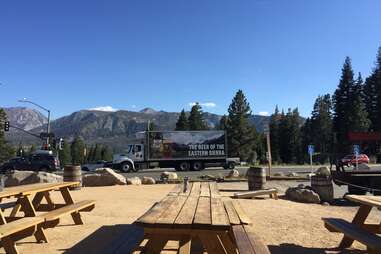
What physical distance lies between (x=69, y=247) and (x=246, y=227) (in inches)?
128

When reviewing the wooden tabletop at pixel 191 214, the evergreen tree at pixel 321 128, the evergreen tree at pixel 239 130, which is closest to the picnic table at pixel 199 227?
the wooden tabletop at pixel 191 214

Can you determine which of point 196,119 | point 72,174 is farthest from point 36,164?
point 196,119

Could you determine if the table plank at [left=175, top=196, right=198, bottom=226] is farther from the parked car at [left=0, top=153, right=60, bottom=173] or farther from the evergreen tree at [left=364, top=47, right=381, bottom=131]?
the evergreen tree at [left=364, top=47, right=381, bottom=131]

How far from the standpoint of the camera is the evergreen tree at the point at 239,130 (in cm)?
7788

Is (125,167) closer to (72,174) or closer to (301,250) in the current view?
(72,174)

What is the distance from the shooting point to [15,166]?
4200cm

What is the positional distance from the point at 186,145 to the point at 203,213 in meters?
39.6

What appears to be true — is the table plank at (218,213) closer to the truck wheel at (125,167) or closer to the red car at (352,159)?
the truck wheel at (125,167)

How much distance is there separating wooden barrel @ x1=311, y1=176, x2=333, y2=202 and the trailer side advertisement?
2943 cm

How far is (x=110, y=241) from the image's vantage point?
8.16 m

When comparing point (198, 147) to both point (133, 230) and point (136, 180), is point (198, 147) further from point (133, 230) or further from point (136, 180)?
point (133, 230)

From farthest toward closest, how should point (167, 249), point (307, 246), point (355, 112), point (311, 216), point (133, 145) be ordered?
point (355, 112) → point (133, 145) → point (311, 216) → point (307, 246) → point (167, 249)

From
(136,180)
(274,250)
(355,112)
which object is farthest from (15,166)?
(355,112)

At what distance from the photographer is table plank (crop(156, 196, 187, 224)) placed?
5.10 metres
